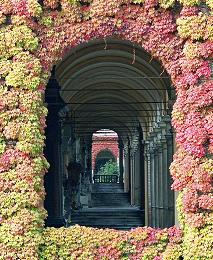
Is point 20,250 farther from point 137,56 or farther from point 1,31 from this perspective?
point 137,56

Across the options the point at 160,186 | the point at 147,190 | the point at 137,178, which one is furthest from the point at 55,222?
the point at 137,178

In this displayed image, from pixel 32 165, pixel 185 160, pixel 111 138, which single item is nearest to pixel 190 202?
pixel 185 160

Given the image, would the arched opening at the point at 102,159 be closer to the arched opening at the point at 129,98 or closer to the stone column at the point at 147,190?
the arched opening at the point at 129,98

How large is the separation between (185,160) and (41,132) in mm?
2304

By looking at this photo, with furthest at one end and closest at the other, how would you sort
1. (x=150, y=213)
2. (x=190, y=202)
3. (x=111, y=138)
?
(x=111, y=138)
(x=150, y=213)
(x=190, y=202)

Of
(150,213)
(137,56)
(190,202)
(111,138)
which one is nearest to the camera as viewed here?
(190,202)

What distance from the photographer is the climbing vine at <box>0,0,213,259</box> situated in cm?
1113

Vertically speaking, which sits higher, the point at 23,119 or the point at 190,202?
the point at 23,119

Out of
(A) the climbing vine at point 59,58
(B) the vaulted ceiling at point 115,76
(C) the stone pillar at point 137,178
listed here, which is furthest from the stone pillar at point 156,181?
(A) the climbing vine at point 59,58

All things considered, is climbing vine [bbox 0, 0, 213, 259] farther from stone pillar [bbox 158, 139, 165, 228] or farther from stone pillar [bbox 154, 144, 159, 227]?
stone pillar [bbox 154, 144, 159, 227]

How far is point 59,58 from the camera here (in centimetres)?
1172

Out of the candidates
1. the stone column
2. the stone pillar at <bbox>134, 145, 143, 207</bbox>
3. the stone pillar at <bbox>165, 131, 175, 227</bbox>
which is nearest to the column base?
the stone pillar at <bbox>165, 131, 175, 227</bbox>

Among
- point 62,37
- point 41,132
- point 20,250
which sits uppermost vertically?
point 62,37

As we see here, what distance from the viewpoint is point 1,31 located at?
37.8ft
